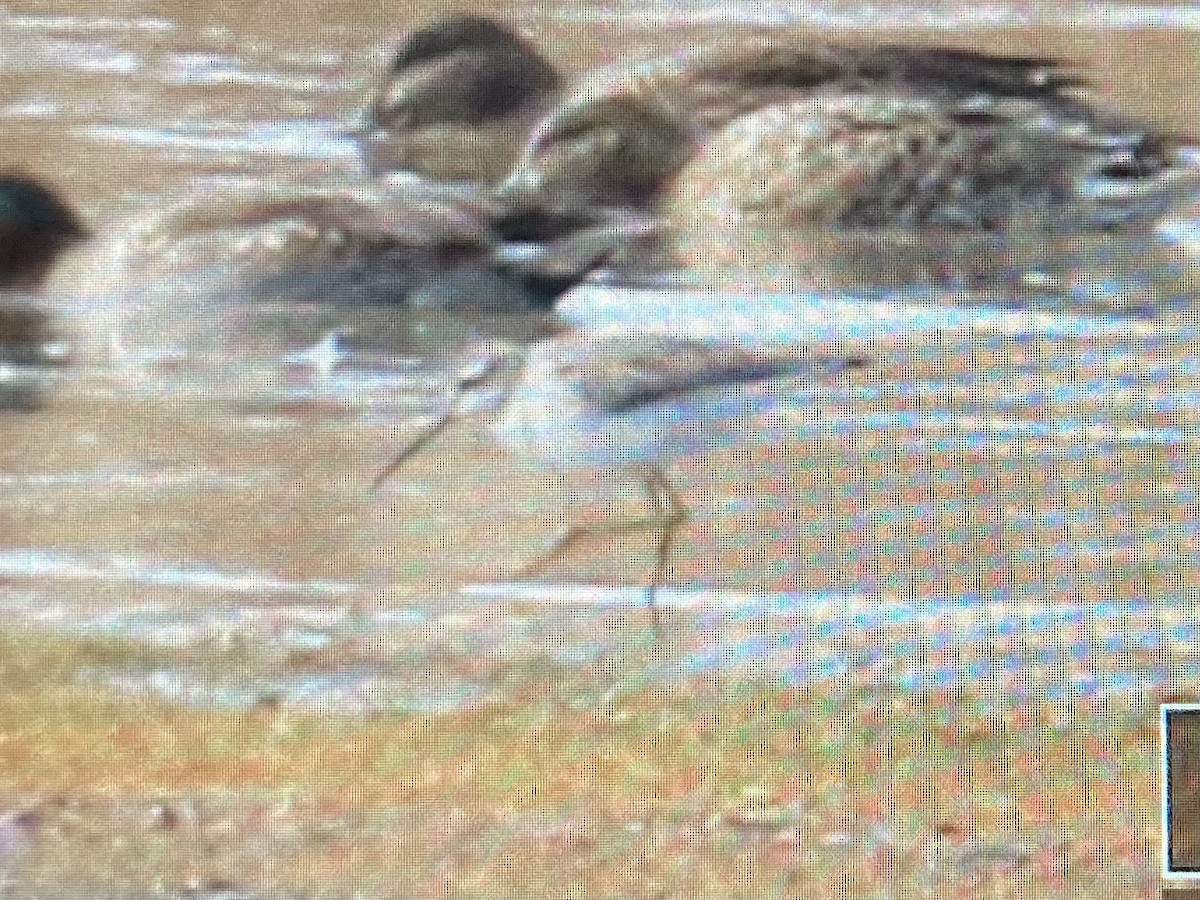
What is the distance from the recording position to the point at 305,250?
1.36 meters

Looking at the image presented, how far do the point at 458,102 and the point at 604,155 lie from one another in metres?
0.12

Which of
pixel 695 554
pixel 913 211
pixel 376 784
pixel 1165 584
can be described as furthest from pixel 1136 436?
pixel 376 784

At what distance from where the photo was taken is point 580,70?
140 centimetres

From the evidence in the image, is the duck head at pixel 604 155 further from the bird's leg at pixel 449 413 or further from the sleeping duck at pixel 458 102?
the bird's leg at pixel 449 413

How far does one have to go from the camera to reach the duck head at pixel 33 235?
136 centimetres

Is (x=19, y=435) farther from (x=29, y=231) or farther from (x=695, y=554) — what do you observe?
(x=695, y=554)

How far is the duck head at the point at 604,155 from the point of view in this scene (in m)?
1.38
